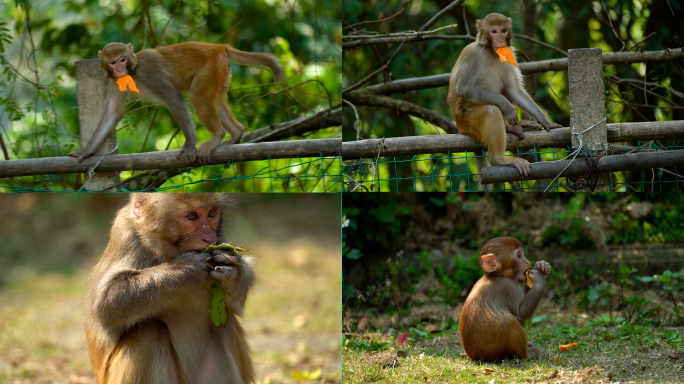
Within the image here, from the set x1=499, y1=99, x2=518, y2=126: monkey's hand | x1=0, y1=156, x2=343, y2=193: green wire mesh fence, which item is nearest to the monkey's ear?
x1=499, y1=99, x2=518, y2=126: monkey's hand

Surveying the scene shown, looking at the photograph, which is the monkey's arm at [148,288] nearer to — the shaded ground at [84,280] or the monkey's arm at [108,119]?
the shaded ground at [84,280]

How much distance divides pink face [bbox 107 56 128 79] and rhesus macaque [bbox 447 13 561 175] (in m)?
3.44

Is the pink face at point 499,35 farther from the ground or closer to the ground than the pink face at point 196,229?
farther from the ground

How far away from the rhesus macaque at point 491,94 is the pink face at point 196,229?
123 inches

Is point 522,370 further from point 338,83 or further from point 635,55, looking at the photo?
point 338,83

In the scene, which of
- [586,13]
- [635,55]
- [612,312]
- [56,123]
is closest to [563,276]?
[612,312]

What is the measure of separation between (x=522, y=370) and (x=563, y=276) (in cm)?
281

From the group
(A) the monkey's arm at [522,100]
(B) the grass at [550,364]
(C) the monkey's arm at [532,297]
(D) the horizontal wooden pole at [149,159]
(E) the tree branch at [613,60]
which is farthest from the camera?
(E) the tree branch at [613,60]

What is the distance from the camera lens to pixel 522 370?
4.40 metres

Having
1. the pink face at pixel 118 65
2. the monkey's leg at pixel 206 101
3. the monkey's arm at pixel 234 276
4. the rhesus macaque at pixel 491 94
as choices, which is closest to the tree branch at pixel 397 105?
the rhesus macaque at pixel 491 94

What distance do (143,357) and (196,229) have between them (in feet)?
2.81

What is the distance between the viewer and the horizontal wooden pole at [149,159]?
4.95 m

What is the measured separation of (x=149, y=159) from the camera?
5.05 metres

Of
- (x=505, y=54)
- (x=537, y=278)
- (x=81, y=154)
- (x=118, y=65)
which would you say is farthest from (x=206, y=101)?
(x=537, y=278)
